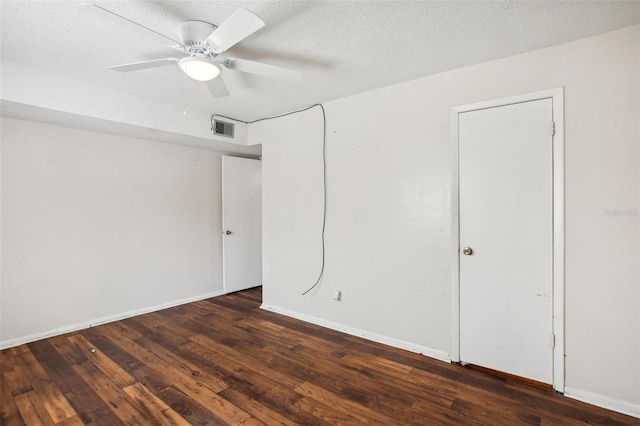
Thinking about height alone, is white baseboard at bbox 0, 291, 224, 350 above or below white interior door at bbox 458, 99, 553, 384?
below

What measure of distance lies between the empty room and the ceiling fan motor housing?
0.01 m

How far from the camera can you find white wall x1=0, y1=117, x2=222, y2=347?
2988 millimetres

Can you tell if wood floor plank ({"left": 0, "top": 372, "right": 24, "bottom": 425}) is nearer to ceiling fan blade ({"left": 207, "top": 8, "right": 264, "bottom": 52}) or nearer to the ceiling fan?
the ceiling fan

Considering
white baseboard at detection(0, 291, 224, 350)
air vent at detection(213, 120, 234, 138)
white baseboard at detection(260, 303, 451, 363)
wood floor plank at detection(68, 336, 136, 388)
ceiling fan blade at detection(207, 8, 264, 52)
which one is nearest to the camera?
ceiling fan blade at detection(207, 8, 264, 52)

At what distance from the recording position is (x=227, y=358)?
2.72m

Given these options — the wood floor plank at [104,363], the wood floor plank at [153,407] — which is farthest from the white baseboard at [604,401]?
the wood floor plank at [104,363]

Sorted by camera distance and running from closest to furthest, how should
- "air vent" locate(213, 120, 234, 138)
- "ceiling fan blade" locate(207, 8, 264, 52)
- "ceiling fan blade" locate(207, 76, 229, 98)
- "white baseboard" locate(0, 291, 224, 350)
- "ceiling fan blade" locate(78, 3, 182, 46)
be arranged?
"ceiling fan blade" locate(78, 3, 182, 46) → "ceiling fan blade" locate(207, 8, 264, 52) → "ceiling fan blade" locate(207, 76, 229, 98) → "white baseboard" locate(0, 291, 224, 350) → "air vent" locate(213, 120, 234, 138)

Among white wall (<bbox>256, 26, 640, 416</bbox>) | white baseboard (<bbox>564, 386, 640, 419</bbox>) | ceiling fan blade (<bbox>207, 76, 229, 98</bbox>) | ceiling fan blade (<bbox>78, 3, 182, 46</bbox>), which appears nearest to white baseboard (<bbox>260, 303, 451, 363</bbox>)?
white wall (<bbox>256, 26, 640, 416</bbox>)

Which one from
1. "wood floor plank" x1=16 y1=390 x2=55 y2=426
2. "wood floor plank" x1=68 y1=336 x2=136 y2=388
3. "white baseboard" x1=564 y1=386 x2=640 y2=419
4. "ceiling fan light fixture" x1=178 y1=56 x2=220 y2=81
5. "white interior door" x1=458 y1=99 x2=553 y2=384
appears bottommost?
"wood floor plank" x1=16 y1=390 x2=55 y2=426

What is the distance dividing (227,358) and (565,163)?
305cm

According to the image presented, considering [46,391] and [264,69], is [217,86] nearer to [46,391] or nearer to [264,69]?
[264,69]

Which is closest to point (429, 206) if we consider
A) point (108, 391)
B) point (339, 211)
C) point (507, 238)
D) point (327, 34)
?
point (507, 238)

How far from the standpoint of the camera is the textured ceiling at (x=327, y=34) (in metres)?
1.79

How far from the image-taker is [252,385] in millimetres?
2305
